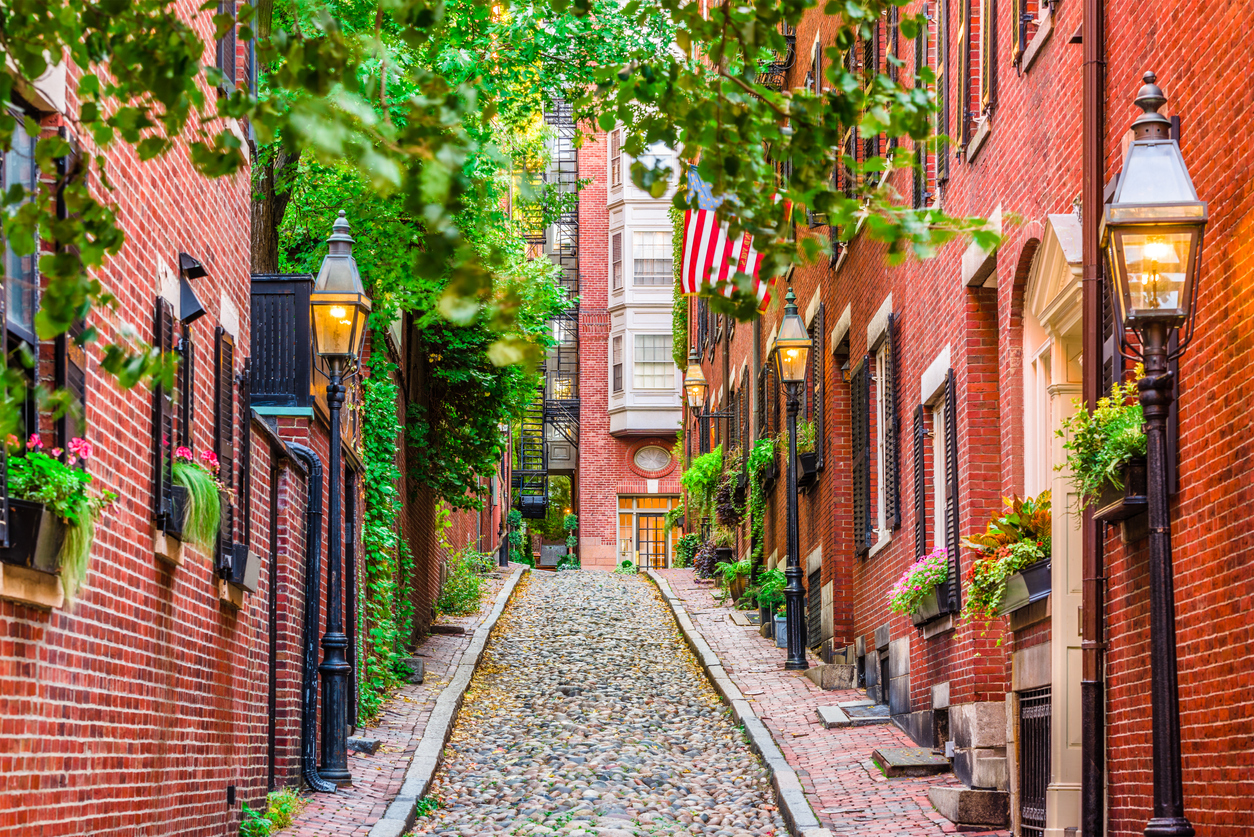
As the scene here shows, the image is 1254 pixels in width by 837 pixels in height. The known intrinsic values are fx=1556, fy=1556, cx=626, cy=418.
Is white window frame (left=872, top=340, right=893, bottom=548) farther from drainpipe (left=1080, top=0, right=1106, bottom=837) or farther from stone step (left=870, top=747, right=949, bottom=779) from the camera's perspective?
drainpipe (left=1080, top=0, right=1106, bottom=837)

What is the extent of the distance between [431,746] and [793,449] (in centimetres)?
597

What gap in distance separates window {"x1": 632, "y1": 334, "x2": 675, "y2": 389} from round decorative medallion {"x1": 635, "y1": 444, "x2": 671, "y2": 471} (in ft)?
7.16

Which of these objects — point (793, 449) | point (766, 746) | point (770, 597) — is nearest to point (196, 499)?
point (766, 746)

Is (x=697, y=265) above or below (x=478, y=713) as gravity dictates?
above

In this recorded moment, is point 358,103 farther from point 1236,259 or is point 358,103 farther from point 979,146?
point 979,146

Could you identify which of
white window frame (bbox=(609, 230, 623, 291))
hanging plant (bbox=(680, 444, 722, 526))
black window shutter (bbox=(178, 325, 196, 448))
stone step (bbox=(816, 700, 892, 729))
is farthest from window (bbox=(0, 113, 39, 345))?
white window frame (bbox=(609, 230, 623, 291))

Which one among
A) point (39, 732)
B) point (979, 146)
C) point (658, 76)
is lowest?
point (39, 732)

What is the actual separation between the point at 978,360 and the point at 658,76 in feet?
25.3

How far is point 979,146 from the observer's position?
11.6 meters

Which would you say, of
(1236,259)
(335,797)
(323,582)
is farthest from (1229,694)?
(323,582)

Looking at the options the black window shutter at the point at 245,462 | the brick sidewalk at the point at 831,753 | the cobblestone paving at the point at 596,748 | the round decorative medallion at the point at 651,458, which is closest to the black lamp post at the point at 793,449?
the brick sidewalk at the point at 831,753

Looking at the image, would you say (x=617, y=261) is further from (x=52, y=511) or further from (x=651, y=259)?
(x=52, y=511)

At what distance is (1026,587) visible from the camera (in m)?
9.98

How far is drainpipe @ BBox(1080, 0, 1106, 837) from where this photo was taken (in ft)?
26.5
